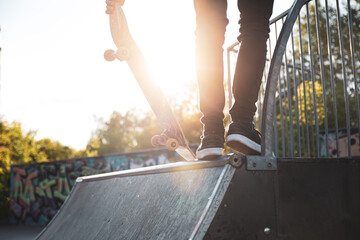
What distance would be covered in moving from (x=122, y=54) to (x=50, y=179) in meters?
17.7

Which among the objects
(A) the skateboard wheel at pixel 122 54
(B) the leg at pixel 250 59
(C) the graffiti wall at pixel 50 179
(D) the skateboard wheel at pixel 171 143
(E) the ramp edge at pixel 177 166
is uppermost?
(A) the skateboard wheel at pixel 122 54

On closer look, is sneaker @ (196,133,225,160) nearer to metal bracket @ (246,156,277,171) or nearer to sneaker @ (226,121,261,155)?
sneaker @ (226,121,261,155)

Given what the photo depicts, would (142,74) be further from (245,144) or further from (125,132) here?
(125,132)

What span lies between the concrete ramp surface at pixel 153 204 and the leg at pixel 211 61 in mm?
301

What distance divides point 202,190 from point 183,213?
5.0 inches

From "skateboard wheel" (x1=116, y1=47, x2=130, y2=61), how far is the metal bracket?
60.1 inches

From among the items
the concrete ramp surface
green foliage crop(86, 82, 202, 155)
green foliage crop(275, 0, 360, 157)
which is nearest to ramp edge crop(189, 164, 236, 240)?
the concrete ramp surface

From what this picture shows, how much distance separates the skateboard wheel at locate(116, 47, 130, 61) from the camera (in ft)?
7.93

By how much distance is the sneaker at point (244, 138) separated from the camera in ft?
Result: 4.85

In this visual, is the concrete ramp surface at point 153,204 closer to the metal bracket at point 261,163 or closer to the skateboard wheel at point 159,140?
the metal bracket at point 261,163

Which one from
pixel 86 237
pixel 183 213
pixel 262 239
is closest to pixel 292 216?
pixel 262 239

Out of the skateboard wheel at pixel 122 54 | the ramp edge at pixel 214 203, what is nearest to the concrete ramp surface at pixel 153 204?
the ramp edge at pixel 214 203

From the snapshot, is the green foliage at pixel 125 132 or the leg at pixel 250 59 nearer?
the leg at pixel 250 59

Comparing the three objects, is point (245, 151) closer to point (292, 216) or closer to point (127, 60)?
point (292, 216)
